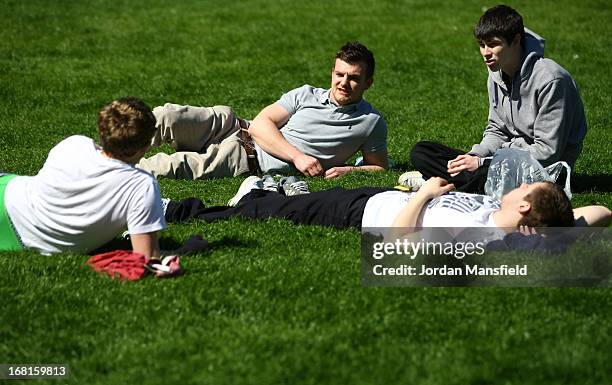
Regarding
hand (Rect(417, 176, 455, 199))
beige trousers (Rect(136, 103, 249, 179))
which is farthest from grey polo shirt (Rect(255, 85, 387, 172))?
hand (Rect(417, 176, 455, 199))

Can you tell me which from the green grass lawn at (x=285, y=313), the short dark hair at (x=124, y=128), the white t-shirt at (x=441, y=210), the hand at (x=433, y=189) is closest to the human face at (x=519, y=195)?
the white t-shirt at (x=441, y=210)

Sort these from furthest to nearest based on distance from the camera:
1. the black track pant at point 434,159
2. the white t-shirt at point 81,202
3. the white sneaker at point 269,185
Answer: the black track pant at point 434,159, the white sneaker at point 269,185, the white t-shirt at point 81,202

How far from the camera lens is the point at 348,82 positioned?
29.4ft

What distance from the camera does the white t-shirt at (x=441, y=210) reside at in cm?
624

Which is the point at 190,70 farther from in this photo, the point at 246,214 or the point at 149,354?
the point at 149,354

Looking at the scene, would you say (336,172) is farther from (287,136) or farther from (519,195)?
(519,195)

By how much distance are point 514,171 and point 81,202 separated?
135 inches

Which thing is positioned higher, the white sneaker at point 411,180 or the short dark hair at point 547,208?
the short dark hair at point 547,208

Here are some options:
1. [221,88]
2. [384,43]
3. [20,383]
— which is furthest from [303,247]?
[384,43]

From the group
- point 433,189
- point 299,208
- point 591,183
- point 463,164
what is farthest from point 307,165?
point 433,189

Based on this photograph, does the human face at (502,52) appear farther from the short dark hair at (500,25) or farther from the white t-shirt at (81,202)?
the white t-shirt at (81,202)

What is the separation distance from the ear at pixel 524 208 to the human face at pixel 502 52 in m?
2.19

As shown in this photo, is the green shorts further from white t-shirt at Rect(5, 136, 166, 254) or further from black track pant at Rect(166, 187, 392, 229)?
black track pant at Rect(166, 187, 392, 229)

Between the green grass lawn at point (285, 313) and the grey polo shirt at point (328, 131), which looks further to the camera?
the grey polo shirt at point (328, 131)
